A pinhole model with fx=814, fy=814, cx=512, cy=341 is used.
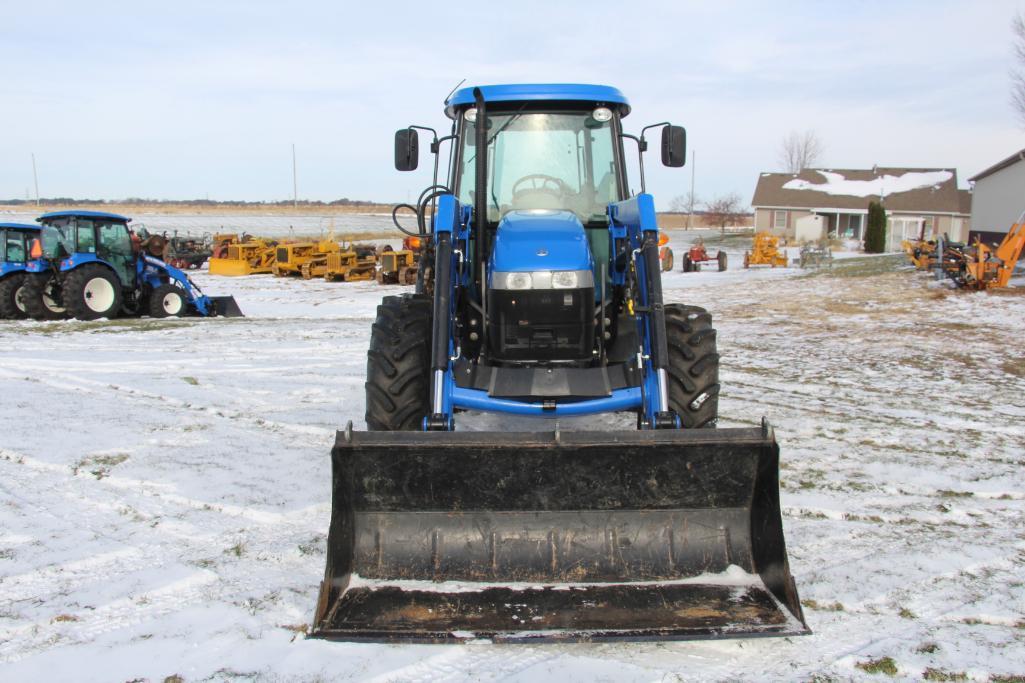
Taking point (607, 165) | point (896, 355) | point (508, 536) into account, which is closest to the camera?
point (508, 536)

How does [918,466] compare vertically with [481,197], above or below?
below

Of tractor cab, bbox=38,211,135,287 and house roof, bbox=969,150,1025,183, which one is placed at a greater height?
house roof, bbox=969,150,1025,183

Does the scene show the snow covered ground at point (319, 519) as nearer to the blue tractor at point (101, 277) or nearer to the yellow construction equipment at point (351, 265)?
the blue tractor at point (101, 277)

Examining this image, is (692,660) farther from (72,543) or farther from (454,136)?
(454,136)

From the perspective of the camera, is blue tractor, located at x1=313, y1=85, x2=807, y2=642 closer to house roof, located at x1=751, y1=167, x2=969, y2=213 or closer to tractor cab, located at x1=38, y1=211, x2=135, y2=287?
tractor cab, located at x1=38, y1=211, x2=135, y2=287

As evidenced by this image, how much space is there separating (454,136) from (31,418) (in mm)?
4212

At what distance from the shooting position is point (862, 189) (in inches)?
1914

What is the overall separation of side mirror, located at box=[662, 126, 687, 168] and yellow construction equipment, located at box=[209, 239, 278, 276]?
22.8 metres

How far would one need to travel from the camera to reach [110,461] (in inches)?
211

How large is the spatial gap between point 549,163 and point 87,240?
12.1 metres

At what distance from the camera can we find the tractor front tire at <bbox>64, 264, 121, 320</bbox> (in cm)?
1368

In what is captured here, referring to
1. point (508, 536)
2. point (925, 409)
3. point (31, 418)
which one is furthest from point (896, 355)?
point (31, 418)

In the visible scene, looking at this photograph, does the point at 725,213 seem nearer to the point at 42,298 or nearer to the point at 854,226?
the point at 854,226

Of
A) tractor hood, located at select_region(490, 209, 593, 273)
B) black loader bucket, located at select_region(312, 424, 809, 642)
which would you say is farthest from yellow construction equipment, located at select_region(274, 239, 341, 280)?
black loader bucket, located at select_region(312, 424, 809, 642)
